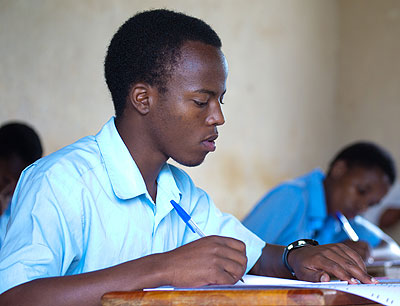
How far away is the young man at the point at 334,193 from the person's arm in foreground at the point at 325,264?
1.09 meters

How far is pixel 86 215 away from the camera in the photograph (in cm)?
110

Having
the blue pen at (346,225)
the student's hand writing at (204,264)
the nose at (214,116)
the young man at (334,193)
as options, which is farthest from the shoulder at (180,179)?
the blue pen at (346,225)

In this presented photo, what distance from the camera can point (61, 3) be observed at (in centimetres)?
297

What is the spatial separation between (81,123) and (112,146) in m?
1.86

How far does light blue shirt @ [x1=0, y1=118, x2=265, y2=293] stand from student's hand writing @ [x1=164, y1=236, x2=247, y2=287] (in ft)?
0.76

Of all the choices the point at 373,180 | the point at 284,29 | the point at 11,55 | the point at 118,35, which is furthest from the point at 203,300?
the point at 284,29

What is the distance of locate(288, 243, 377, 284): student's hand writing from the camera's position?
1.09 meters

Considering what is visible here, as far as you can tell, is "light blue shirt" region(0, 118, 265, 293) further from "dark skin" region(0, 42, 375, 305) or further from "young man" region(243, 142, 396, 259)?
"young man" region(243, 142, 396, 259)

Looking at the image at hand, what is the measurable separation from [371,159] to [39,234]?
76.2 inches

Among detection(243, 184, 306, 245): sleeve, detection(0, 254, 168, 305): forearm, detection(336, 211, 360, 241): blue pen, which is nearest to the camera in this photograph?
detection(0, 254, 168, 305): forearm

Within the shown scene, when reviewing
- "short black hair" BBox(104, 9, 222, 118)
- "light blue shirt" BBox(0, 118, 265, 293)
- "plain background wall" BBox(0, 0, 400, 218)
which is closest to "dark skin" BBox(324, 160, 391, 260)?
"plain background wall" BBox(0, 0, 400, 218)

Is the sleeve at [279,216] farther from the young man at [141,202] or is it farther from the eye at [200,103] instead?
the eye at [200,103]

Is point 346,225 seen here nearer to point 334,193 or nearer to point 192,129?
point 334,193

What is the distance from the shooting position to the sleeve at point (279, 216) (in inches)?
89.3
